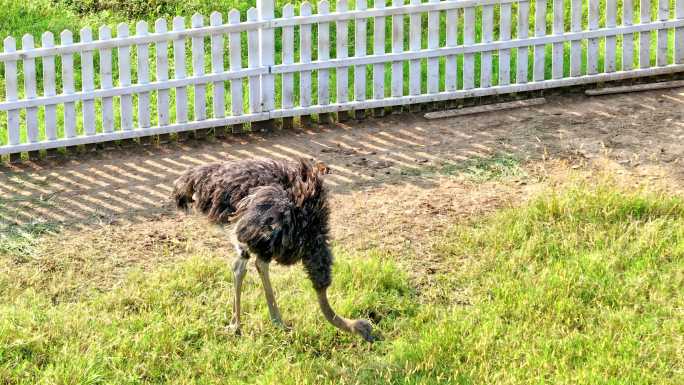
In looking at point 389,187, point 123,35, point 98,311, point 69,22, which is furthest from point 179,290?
point 69,22

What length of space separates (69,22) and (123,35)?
8.65 feet

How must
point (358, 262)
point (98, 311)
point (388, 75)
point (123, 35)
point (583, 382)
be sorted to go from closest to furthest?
point (583, 382) < point (98, 311) < point (358, 262) < point (123, 35) < point (388, 75)

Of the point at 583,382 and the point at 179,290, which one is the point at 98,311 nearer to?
the point at 179,290

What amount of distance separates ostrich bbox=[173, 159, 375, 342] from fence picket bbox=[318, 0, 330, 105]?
140 inches

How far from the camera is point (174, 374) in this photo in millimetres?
7035

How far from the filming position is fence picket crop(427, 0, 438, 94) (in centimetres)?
1131

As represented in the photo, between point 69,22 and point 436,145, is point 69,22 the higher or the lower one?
the higher one

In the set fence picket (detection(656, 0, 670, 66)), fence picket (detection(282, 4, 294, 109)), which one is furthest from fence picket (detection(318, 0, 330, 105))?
fence picket (detection(656, 0, 670, 66))

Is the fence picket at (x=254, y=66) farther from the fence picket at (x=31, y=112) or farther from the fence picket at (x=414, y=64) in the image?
the fence picket at (x=31, y=112)

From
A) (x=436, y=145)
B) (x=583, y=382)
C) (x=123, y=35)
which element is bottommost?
(x=583, y=382)

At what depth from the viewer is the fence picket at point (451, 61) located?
11352mm

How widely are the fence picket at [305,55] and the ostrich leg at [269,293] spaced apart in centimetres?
388

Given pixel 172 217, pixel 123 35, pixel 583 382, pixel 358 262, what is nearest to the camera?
pixel 583 382

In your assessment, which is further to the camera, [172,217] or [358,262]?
[172,217]
